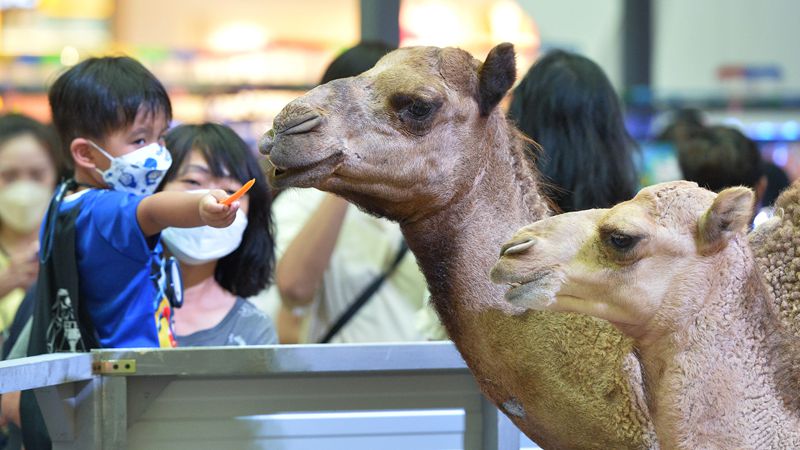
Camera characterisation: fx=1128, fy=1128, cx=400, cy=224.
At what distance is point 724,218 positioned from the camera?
5.98 ft

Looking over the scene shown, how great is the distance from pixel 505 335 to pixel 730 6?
9.45 m

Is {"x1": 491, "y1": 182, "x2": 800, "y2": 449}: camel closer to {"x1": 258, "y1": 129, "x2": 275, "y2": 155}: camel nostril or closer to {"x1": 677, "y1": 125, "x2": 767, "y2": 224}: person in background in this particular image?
{"x1": 258, "y1": 129, "x2": 275, "y2": 155}: camel nostril

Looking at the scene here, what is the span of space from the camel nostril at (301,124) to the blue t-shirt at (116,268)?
0.59 metres

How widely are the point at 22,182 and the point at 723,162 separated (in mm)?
2713

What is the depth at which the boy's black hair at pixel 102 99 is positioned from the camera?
9.25ft

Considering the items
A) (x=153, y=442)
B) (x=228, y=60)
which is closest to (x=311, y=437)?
(x=153, y=442)

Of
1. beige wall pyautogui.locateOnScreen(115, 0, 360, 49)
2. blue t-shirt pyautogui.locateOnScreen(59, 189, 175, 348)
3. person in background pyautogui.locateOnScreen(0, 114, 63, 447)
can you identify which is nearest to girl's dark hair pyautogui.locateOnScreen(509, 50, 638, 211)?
blue t-shirt pyautogui.locateOnScreen(59, 189, 175, 348)

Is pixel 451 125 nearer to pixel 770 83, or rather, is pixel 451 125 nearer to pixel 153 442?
pixel 153 442

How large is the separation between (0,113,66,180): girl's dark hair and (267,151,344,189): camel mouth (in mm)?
2599

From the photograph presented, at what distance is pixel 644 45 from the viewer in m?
10.6

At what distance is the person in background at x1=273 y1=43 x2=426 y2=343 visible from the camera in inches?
140

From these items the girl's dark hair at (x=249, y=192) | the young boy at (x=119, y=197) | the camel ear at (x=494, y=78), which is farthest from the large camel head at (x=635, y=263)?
the girl's dark hair at (x=249, y=192)

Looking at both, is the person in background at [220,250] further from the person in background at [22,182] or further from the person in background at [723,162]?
the person in background at [723,162]

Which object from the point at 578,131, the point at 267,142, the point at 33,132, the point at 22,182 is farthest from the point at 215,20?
the point at 267,142
